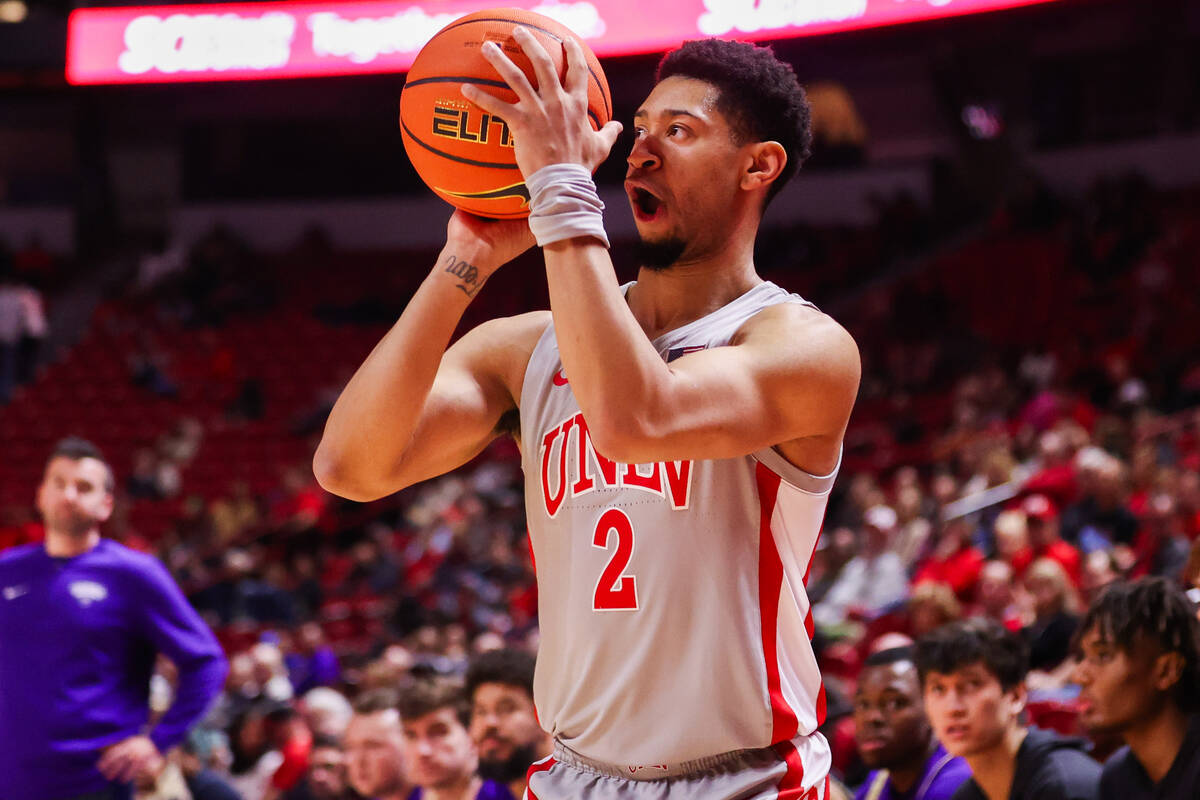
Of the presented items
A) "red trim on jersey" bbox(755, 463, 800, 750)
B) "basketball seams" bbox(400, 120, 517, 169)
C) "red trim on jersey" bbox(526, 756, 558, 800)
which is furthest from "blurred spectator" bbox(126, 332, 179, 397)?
"red trim on jersey" bbox(755, 463, 800, 750)

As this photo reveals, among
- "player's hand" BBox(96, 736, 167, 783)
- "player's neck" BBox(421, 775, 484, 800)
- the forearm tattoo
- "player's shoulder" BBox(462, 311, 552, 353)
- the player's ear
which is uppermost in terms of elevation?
the player's ear

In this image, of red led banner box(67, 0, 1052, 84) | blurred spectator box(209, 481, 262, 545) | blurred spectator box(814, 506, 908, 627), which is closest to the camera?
blurred spectator box(814, 506, 908, 627)

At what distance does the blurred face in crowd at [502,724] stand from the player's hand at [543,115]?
8.64 feet

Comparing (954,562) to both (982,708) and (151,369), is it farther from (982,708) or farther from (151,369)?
(151,369)

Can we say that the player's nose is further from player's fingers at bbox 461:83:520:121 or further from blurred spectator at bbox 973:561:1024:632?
blurred spectator at bbox 973:561:1024:632

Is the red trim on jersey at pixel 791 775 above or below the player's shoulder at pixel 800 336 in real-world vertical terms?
below

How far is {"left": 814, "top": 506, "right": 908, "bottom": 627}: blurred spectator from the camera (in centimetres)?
824

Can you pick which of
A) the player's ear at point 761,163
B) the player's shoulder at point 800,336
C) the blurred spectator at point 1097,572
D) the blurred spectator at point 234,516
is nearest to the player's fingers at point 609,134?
the player's ear at point 761,163

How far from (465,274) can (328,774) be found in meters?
3.63

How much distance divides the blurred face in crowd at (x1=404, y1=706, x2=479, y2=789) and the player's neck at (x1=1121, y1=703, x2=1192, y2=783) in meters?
1.91

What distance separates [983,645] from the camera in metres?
3.57

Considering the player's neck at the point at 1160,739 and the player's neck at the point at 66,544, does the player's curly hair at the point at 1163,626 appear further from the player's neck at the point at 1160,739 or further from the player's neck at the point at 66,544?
the player's neck at the point at 66,544

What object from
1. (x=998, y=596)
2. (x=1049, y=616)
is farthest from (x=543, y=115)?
(x=998, y=596)

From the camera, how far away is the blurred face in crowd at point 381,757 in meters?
4.41
